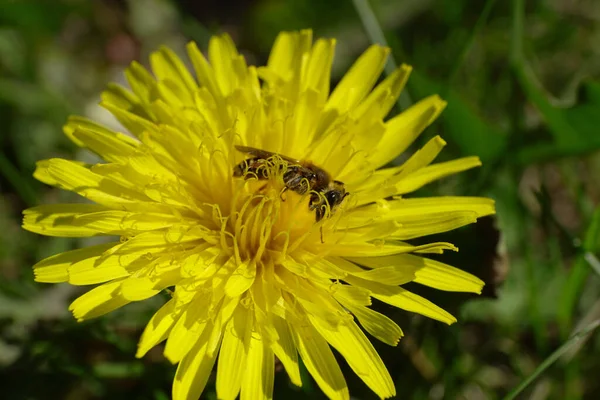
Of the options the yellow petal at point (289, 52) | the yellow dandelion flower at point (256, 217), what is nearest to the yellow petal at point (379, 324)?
the yellow dandelion flower at point (256, 217)

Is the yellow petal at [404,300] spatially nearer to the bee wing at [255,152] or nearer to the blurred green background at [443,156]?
the blurred green background at [443,156]

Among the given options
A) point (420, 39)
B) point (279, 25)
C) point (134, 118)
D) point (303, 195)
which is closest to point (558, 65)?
point (420, 39)

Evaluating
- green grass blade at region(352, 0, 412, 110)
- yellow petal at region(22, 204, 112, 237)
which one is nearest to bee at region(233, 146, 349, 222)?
yellow petal at region(22, 204, 112, 237)

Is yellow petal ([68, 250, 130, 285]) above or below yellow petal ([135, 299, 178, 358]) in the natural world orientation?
above

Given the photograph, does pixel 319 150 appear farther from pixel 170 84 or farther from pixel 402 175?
pixel 170 84

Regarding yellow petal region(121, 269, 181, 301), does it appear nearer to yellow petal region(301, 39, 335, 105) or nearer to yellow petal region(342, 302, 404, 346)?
yellow petal region(342, 302, 404, 346)

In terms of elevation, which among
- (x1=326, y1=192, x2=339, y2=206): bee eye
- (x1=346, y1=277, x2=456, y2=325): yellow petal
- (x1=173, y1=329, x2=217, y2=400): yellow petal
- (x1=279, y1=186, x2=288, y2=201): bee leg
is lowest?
(x1=173, y1=329, x2=217, y2=400): yellow petal
